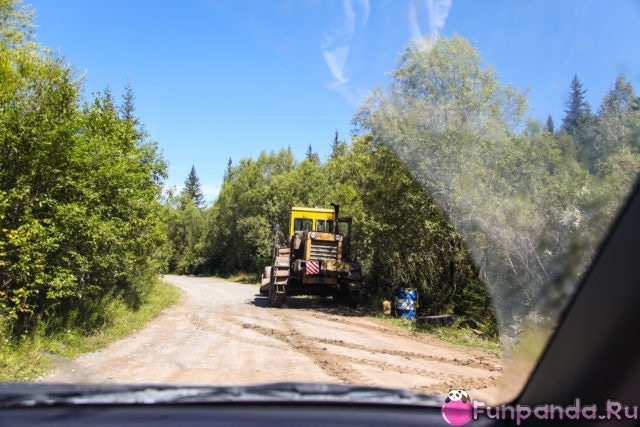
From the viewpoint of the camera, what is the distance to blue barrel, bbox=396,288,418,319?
15365 millimetres

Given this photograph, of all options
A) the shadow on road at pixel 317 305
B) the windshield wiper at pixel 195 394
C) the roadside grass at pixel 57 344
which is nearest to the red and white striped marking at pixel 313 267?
the shadow on road at pixel 317 305

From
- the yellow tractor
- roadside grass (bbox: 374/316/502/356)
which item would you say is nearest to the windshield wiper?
roadside grass (bbox: 374/316/502/356)

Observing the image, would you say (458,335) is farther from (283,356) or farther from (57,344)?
(57,344)

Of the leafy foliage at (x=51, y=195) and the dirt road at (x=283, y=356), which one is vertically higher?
the leafy foliage at (x=51, y=195)

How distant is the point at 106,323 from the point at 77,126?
4698 mm

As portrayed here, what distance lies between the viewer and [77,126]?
9.70 meters

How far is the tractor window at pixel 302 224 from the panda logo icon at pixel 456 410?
56.5ft

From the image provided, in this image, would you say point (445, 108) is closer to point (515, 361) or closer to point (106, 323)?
point (106, 323)

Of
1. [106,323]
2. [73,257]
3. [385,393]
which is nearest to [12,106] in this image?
[73,257]

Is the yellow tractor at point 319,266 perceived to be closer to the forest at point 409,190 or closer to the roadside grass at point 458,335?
the forest at point 409,190

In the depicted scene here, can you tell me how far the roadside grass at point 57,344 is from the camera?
7.06 metres

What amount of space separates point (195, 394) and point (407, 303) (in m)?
13.9

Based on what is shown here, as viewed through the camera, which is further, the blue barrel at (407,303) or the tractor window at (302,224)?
the tractor window at (302,224)

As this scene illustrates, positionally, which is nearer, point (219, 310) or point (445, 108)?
point (445, 108)
